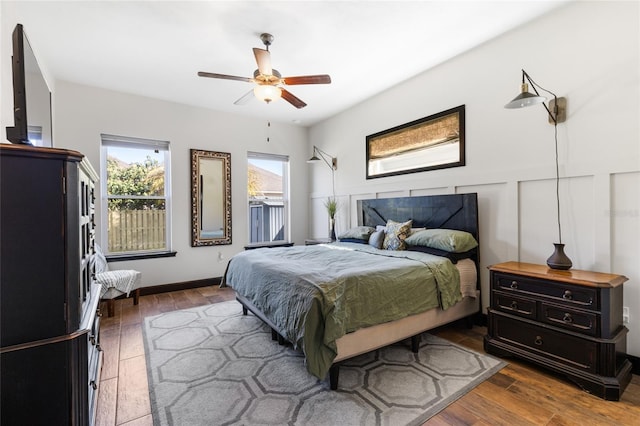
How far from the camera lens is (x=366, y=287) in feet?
6.81

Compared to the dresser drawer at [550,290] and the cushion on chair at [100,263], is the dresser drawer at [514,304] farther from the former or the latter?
the cushion on chair at [100,263]

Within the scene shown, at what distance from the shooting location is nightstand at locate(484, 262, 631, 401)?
6.05 feet

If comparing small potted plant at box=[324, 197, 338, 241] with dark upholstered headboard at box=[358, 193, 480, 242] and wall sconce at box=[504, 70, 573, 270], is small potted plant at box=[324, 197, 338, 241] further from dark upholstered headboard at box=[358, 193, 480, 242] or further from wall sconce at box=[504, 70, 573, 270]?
wall sconce at box=[504, 70, 573, 270]

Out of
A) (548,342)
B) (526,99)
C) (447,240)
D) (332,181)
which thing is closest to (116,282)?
(332,181)

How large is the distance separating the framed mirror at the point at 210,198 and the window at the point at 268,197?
467mm

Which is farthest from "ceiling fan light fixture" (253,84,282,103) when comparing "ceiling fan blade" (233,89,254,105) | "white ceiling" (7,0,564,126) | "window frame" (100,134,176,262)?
"window frame" (100,134,176,262)

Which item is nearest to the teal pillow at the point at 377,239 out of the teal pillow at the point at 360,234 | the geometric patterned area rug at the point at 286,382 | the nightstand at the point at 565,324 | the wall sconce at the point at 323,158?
the teal pillow at the point at 360,234

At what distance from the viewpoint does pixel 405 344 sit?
8.49 ft

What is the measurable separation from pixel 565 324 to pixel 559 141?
1.50 m

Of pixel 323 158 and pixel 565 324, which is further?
pixel 323 158

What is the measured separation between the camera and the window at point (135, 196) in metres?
4.06

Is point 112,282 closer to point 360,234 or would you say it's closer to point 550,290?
point 360,234

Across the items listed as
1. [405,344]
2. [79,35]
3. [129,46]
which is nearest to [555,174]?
[405,344]

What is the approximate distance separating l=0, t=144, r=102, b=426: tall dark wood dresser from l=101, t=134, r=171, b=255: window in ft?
11.0
